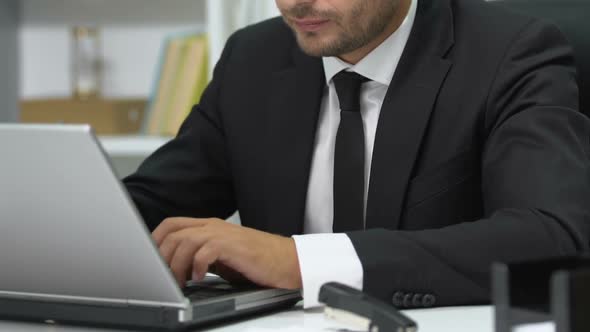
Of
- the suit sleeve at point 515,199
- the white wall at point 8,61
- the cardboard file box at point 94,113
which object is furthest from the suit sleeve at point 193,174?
the white wall at point 8,61

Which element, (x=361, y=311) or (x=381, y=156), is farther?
(x=381, y=156)

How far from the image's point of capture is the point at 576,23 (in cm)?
153

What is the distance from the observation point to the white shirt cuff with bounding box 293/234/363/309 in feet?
3.50

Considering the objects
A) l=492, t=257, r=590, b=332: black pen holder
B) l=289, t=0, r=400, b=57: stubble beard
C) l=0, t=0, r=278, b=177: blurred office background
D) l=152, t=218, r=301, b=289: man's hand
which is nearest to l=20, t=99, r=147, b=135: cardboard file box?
l=0, t=0, r=278, b=177: blurred office background

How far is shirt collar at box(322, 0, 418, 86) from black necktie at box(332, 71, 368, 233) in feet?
0.21

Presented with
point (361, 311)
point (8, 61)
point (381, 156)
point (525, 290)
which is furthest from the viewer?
point (8, 61)

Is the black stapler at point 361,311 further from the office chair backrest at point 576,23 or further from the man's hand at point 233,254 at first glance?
the office chair backrest at point 576,23

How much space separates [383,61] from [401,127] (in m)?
0.14

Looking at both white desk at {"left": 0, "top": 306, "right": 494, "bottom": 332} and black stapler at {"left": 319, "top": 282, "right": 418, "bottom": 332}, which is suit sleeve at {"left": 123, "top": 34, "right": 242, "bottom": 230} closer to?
white desk at {"left": 0, "top": 306, "right": 494, "bottom": 332}

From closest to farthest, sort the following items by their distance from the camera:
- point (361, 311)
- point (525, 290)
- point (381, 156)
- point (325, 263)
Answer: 1. point (525, 290)
2. point (361, 311)
3. point (325, 263)
4. point (381, 156)

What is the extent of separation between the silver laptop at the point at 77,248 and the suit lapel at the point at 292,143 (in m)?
0.53

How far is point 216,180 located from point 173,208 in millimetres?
100

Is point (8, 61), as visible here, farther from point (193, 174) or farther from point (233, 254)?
point (233, 254)

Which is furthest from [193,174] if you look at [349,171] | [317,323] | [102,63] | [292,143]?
[102,63]
